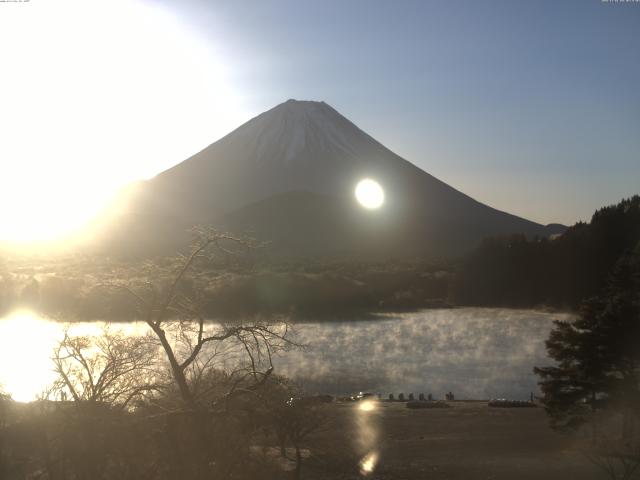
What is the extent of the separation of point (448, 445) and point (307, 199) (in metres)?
101

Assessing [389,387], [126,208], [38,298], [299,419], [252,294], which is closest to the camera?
[299,419]

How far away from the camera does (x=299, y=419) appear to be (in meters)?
14.0

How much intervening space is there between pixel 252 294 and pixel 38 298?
14183mm

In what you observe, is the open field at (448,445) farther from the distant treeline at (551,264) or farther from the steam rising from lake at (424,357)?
the distant treeline at (551,264)

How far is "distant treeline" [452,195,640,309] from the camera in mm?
55250

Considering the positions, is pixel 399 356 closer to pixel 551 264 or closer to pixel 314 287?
pixel 314 287

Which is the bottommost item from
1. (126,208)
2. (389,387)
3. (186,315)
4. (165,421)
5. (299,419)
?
(389,387)

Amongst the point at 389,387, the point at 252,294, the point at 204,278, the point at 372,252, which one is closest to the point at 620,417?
the point at 389,387

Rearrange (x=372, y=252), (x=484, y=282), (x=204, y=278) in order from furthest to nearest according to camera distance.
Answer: (x=372, y=252)
(x=484, y=282)
(x=204, y=278)

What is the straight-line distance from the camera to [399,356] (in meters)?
32.4

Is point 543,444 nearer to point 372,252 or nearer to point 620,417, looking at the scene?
point 620,417

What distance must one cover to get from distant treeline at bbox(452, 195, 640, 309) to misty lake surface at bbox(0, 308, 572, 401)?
10.2 meters

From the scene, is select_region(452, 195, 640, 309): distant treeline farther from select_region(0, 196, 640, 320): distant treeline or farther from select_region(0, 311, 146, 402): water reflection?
select_region(0, 311, 146, 402): water reflection

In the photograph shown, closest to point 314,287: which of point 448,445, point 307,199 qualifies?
point 448,445
